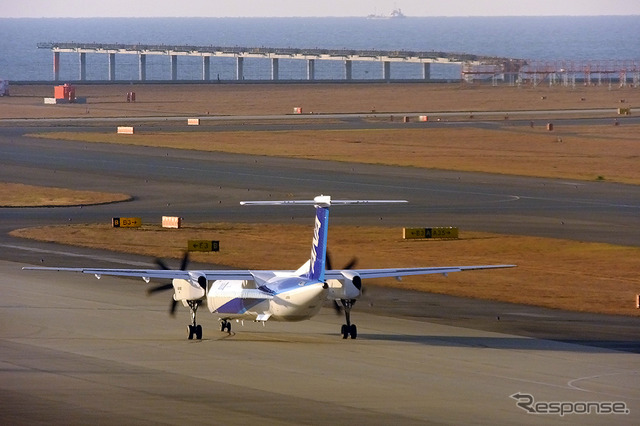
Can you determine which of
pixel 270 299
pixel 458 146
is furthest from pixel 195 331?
pixel 458 146

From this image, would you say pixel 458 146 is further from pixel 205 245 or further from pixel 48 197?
pixel 205 245

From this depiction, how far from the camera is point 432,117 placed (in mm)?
181875

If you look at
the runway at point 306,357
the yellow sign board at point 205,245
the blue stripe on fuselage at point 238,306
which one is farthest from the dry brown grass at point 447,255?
the blue stripe on fuselage at point 238,306

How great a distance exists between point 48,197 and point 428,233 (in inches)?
1567

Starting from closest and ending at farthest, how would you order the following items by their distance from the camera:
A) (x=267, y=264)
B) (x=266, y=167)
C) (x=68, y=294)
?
(x=68, y=294)
(x=267, y=264)
(x=266, y=167)

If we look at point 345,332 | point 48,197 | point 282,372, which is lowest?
point 282,372

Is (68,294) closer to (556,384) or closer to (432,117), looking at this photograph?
(556,384)

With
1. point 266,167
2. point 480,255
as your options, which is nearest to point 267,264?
point 480,255

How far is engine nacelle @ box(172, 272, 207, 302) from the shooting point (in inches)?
1844

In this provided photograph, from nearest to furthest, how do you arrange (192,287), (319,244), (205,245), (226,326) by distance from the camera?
1. (319,244)
2. (192,287)
3. (226,326)
4. (205,245)

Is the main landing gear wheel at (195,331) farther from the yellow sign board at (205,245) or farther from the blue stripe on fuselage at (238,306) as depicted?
the yellow sign board at (205,245)

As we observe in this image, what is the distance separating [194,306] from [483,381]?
1292 cm

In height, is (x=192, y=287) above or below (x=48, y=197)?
below

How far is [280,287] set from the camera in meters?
44.5
